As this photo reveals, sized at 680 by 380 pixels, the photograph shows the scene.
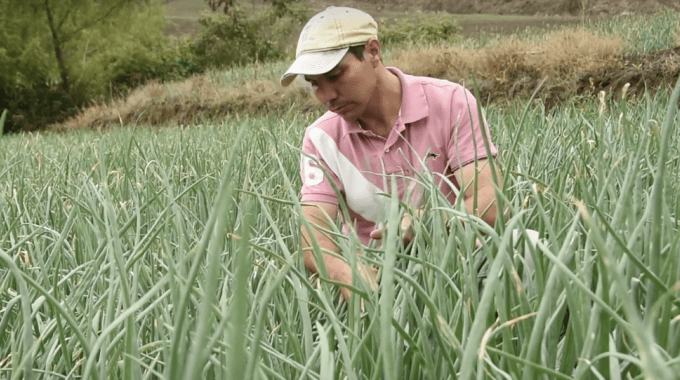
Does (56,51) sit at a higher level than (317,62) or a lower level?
lower

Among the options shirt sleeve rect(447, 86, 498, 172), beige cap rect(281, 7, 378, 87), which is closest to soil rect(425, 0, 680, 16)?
shirt sleeve rect(447, 86, 498, 172)

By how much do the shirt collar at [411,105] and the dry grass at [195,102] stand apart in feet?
19.0

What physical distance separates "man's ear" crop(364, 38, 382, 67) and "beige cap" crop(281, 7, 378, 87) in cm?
1

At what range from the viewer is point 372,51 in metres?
1.40

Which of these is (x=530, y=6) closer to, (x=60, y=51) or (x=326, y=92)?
(x=60, y=51)

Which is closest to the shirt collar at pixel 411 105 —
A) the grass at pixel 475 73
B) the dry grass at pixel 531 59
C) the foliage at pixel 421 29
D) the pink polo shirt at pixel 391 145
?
the pink polo shirt at pixel 391 145

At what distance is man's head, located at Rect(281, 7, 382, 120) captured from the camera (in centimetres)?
130

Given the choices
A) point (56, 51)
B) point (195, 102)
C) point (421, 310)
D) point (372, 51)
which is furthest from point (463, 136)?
point (56, 51)

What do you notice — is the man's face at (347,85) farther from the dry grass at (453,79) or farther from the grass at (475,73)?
the grass at (475,73)

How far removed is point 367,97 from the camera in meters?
1.35

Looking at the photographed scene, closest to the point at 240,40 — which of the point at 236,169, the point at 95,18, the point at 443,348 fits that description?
the point at 95,18

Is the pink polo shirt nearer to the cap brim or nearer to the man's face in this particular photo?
the man's face

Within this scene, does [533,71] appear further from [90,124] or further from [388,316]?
[90,124]

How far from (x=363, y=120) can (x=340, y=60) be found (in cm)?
20
